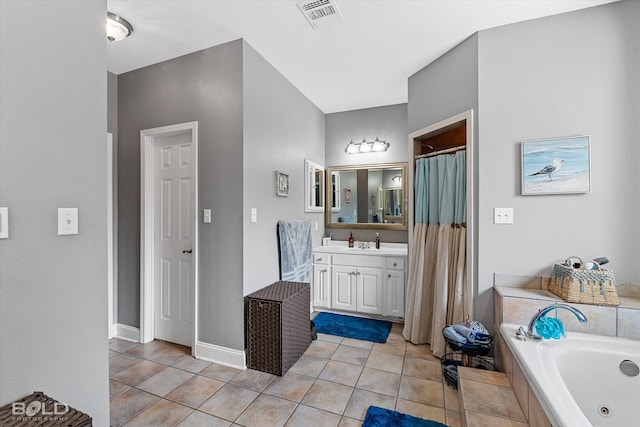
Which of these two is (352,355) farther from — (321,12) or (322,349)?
(321,12)

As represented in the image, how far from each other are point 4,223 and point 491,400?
2.34 metres

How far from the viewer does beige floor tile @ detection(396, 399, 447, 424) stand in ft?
5.70

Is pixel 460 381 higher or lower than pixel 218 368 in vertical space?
higher

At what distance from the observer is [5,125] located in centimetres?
102

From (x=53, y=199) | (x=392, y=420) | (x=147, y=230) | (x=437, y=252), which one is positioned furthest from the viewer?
(x=147, y=230)

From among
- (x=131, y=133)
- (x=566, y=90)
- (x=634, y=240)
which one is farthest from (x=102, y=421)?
(x=566, y=90)

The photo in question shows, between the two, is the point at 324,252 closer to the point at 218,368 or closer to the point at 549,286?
the point at 218,368

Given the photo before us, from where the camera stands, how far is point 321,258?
3.49 metres

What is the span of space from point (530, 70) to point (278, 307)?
8.44ft

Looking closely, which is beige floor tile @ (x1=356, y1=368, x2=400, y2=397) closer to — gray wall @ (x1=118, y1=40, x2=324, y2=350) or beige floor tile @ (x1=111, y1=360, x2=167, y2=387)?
gray wall @ (x1=118, y1=40, x2=324, y2=350)

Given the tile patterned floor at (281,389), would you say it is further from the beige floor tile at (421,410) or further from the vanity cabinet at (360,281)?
the vanity cabinet at (360,281)

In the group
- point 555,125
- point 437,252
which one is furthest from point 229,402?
point 555,125

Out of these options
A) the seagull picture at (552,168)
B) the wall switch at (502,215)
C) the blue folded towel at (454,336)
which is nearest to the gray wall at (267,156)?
the blue folded towel at (454,336)

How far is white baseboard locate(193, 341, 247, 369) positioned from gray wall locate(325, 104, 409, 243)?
2133 mm
